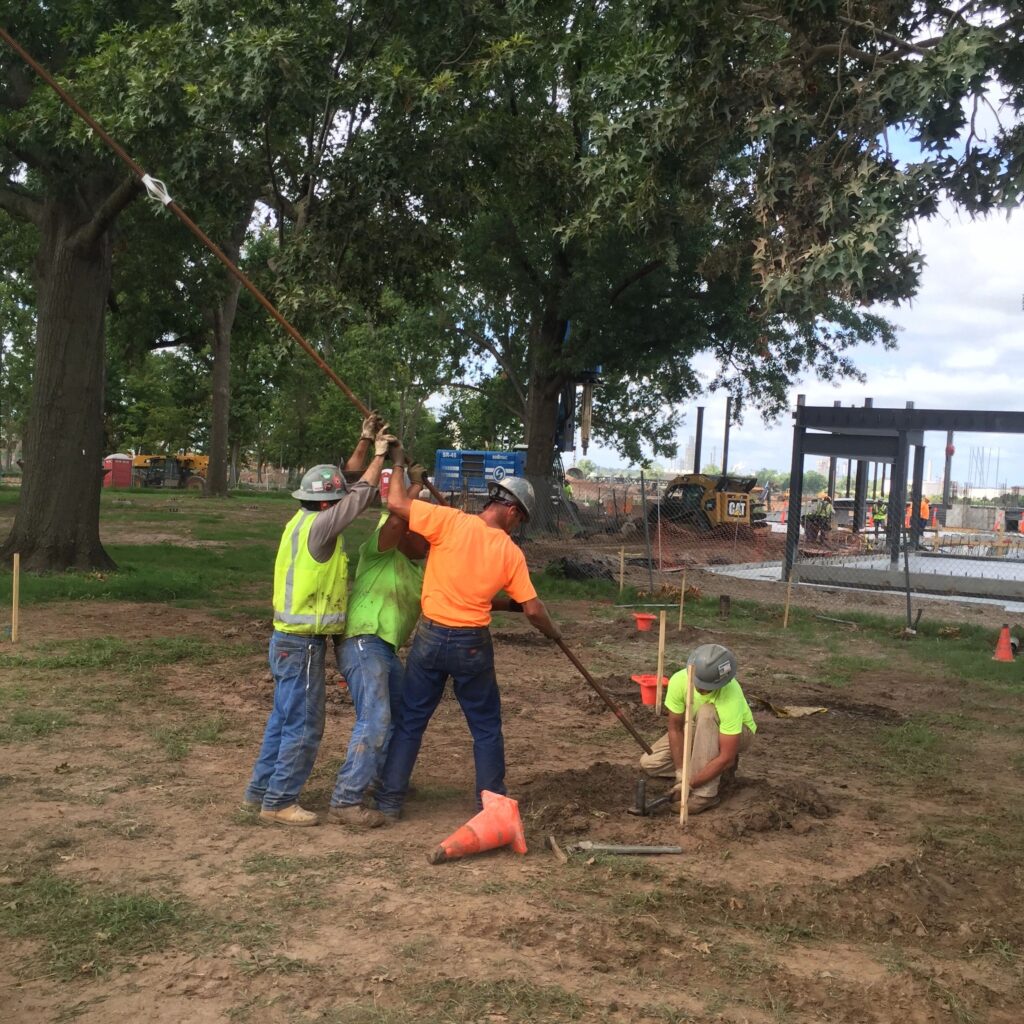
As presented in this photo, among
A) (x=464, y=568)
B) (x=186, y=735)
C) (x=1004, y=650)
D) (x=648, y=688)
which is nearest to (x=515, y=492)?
(x=464, y=568)

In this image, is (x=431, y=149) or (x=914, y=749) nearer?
(x=914, y=749)

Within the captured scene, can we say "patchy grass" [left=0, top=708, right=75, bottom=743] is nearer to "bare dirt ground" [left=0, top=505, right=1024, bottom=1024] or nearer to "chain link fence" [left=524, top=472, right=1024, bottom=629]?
"bare dirt ground" [left=0, top=505, right=1024, bottom=1024]

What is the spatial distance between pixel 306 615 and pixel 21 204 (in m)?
12.1

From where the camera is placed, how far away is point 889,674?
11.1 m

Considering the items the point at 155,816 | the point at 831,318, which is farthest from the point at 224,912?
the point at 831,318

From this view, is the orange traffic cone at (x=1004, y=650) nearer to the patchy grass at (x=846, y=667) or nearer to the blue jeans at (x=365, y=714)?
the patchy grass at (x=846, y=667)

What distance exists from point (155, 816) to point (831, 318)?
24.4 metres

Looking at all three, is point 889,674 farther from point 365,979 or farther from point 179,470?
point 179,470

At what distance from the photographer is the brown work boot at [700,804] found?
5.99 meters

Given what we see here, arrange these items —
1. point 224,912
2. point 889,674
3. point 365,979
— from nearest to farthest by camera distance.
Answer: point 365,979 < point 224,912 < point 889,674

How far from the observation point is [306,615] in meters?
5.58

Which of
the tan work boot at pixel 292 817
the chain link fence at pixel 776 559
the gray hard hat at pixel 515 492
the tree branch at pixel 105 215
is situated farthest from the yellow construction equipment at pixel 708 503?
the tan work boot at pixel 292 817

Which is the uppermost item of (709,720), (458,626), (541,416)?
(541,416)

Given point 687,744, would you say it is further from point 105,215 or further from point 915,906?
point 105,215
